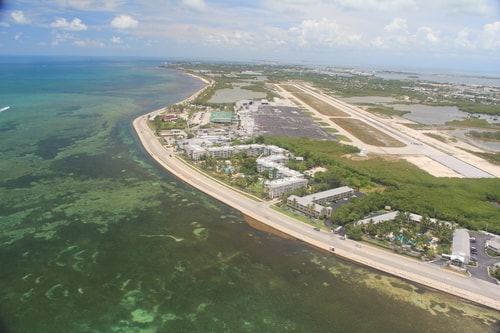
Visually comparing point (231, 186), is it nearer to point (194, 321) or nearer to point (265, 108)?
point (194, 321)

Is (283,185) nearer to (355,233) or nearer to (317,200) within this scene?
(317,200)

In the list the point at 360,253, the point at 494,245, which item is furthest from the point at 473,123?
the point at 360,253

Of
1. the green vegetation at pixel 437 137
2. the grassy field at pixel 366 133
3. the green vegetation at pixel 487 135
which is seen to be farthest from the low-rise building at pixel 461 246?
the green vegetation at pixel 487 135

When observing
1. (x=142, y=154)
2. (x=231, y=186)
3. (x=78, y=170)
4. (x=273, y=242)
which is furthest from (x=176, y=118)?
(x=273, y=242)

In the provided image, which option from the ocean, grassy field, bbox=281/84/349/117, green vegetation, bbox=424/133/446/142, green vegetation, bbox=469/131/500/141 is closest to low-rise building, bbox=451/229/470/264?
the ocean

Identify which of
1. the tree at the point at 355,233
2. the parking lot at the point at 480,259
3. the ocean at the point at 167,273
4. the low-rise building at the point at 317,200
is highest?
the low-rise building at the point at 317,200

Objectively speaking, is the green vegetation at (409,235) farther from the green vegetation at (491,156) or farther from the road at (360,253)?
the green vegetation at (491,156)
